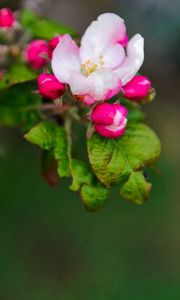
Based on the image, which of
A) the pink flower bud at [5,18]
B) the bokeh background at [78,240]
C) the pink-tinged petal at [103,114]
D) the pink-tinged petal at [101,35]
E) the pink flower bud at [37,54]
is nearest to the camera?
the pink-tinged petal at [103,114]

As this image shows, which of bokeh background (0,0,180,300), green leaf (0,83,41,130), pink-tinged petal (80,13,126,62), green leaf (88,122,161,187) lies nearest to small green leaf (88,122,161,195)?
green leaf (88,122,161,187)

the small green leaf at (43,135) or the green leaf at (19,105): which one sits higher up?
the small green leaf at (43,135)

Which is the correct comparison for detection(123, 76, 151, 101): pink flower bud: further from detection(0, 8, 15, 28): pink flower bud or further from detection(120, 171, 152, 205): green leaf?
detection(0, 8, 15, 28): pink flower bud

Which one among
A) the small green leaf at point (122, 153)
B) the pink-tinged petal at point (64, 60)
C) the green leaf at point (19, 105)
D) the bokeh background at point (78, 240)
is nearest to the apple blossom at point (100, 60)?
the pink-tinged petal at point (64, 60)

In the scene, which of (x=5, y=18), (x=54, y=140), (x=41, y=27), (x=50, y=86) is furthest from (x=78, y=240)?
(x=50, y=86)

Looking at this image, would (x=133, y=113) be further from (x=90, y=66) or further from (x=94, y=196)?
(x=94, y=196)

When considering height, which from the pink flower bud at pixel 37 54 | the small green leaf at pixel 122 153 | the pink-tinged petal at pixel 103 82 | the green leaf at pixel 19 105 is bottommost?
the green leaf at pixel 19 105

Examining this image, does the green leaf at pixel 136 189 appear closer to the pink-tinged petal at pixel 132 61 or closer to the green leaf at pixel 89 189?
the green leaf at pixel 89 189
